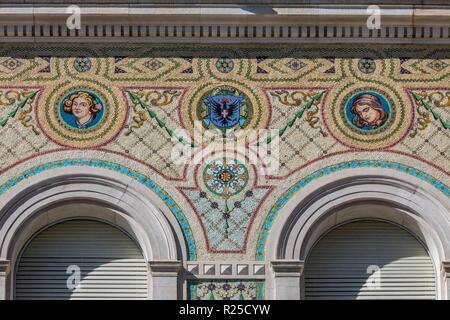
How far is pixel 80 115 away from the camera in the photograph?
20.0 meters

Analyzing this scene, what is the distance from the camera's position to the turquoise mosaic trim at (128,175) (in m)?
19.5

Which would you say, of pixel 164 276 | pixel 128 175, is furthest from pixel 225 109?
pixel 164 276

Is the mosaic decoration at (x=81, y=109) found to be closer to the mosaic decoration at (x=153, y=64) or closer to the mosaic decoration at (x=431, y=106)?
the mosaic decoration at (x=153, y=64)

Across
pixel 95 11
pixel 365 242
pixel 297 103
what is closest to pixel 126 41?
pixel 95 11

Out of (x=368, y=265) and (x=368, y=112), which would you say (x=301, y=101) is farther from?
(x=368, y=265)

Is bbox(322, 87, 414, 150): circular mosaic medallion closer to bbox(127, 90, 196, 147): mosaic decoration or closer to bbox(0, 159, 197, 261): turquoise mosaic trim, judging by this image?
bbox(127, 90, 196, 147): mosaic decoration

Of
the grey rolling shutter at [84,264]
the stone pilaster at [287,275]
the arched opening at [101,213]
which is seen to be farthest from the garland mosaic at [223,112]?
the grey rolling shutter at [84,264]

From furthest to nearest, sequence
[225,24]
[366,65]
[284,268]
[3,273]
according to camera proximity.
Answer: [366,65]
[225,24]
[284,268]
[3,273]

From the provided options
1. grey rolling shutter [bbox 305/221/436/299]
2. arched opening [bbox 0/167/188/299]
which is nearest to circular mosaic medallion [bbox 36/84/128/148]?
arched opening [bbox 0/167/188/299]

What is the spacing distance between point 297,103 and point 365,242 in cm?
203

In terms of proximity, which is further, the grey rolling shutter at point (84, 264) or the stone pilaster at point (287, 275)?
the grey rolling shutter at point (84, 264)

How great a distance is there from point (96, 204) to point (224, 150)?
5.95 ft

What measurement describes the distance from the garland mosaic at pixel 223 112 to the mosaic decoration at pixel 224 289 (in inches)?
19.7

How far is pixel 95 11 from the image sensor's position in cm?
2006
